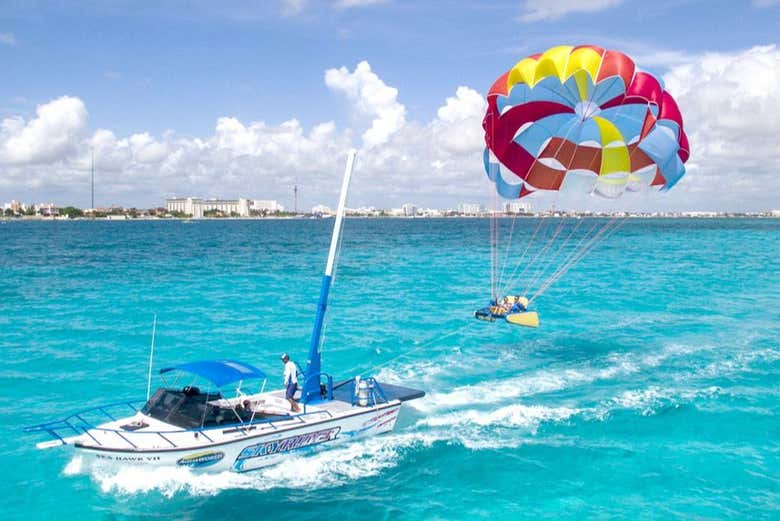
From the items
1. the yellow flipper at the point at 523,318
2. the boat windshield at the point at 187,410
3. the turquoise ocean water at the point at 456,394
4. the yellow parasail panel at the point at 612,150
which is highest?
the yellow parasail panel at the point at 612,150

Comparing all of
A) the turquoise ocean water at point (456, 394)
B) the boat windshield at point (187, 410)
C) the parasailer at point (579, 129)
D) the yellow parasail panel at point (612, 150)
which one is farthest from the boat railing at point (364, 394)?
the yellow parasail panel at point (612, 150)

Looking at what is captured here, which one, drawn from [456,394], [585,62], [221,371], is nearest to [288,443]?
[221,371]

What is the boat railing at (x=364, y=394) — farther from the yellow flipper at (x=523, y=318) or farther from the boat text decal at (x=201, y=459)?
the yellow flipper at (x=523, y=318)

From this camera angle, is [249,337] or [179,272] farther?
[179,272]

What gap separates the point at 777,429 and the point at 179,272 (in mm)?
46728

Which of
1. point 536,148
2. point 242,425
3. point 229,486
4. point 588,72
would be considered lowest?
point 229,486

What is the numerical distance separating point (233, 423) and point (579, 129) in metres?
14.9

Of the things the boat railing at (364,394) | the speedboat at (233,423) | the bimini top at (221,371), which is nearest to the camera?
the speedboat at (233,423)

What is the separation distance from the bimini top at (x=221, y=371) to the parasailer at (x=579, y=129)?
26.4 ft

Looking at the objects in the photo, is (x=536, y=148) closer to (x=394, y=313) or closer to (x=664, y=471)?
(x=664, y=471)

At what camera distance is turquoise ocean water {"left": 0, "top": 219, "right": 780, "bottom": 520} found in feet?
41.2

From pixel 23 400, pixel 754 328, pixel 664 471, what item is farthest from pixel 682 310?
pixel 23 400

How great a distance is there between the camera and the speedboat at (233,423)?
12789 mm

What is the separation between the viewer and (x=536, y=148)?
21.9 meters
